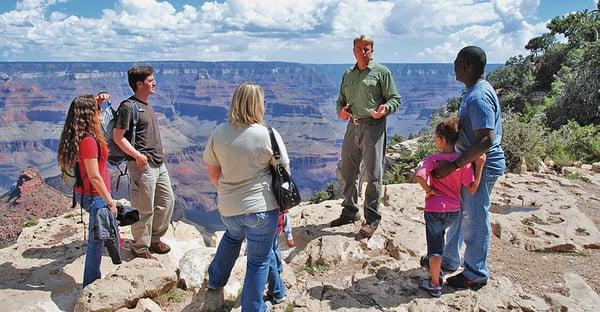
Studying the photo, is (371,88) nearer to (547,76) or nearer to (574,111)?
(574,111)

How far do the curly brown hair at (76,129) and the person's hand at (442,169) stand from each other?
300 centimetres

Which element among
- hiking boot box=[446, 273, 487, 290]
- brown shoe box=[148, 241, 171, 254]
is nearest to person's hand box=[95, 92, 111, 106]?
brown shoe box=[148, 241, 171, 254]

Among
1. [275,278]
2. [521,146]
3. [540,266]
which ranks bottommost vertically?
[540,266]

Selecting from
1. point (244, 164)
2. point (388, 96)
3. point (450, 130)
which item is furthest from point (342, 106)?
→ point (244, 164)

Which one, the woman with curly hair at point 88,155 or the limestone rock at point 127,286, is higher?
the woman with curly hair at point 88,155

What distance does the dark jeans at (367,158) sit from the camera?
5.39 m

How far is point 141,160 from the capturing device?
5.03 metres

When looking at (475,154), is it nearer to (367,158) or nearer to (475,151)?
(475,151)

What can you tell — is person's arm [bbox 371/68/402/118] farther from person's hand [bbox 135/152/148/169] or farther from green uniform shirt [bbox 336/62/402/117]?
person's hand [bbox 135/152/148/169]

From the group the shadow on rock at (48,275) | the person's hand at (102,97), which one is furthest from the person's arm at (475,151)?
the shadow on rock at (48,275)

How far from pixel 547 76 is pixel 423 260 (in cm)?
2681

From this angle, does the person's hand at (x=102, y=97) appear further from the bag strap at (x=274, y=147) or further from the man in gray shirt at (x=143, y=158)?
the bag strap at (x=274, y=147)

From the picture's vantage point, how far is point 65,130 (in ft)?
14.0

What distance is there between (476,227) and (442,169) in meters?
0.65
